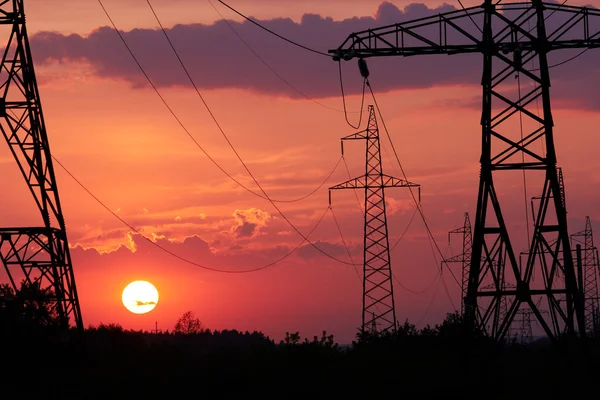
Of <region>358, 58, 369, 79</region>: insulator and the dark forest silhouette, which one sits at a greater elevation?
<region>358, 58, 369, 79</region>: insulator

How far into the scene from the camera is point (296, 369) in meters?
43.3

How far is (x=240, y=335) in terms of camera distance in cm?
10450

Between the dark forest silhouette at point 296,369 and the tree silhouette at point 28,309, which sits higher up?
the tree silhouette at point 28,309

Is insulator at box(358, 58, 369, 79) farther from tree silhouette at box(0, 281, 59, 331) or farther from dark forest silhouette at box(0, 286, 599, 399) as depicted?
tree silhouette at box(0, 281, 59, 331)

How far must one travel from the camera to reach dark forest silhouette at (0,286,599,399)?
41094mm

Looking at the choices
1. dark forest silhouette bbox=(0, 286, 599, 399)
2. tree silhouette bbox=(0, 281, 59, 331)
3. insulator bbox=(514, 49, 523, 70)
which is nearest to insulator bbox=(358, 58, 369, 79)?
insulator bbox=(514, 49, 523, 70)

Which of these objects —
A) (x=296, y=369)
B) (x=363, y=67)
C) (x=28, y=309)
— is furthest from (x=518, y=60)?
(x=28, y=309)

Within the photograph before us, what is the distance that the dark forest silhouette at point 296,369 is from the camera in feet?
135

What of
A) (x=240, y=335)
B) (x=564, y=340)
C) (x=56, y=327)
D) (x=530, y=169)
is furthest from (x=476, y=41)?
(x=240, y=335)

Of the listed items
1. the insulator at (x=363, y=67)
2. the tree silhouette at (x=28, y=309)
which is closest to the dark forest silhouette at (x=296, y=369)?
the tree silhouette at (x=28, y=309)

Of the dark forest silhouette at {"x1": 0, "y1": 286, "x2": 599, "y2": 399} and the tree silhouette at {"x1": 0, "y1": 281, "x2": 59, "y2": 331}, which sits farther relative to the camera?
the tree silhouette at {"x1": 0, "y1": 281, "x2": 59, "y2": 331}

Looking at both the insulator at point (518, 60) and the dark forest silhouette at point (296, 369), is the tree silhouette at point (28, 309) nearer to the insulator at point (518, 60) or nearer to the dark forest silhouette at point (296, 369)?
the dark forest silhouette at point (296, 369)

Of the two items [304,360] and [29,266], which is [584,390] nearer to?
[304,360]

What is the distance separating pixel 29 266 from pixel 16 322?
8.83ft
